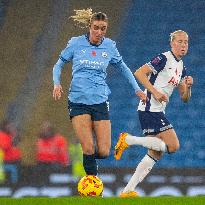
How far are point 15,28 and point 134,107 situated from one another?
3407 millimetres

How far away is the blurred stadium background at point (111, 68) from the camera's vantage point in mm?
16203

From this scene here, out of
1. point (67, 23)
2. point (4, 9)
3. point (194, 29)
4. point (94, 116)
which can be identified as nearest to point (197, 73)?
point (194, 29)

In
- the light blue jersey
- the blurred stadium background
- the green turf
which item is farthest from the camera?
the blurred stadium background

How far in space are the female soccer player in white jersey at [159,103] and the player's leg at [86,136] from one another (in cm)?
62

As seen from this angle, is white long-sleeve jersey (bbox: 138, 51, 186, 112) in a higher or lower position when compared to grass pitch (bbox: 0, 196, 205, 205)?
higher

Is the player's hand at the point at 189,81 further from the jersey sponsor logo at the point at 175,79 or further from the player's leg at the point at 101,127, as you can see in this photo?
the player's leg at the point at 101,127

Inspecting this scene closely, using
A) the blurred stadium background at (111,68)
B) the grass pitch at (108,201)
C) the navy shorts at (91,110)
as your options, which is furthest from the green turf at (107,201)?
the blurred stadium background at (111,68)

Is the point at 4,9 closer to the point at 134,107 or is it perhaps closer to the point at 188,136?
the point at 134,107

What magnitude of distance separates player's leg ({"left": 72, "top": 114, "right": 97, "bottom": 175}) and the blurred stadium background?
7317 mm

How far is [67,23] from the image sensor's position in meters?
18.6

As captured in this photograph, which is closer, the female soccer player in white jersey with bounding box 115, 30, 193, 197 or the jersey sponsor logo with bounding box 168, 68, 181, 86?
the female soccer player in white jersey with bounding box 115, 30, 193, 197

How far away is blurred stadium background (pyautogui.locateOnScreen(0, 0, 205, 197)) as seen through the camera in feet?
53.2

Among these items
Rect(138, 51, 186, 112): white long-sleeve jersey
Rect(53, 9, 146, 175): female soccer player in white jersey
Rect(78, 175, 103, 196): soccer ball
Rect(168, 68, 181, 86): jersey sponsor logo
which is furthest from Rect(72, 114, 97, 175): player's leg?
Rect(168, 68, 181, 86): jersey sponsor logo

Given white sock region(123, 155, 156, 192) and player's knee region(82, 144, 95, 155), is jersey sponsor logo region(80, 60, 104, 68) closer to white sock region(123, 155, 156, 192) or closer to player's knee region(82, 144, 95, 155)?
player's knee region(82, 144, 95, 155)
